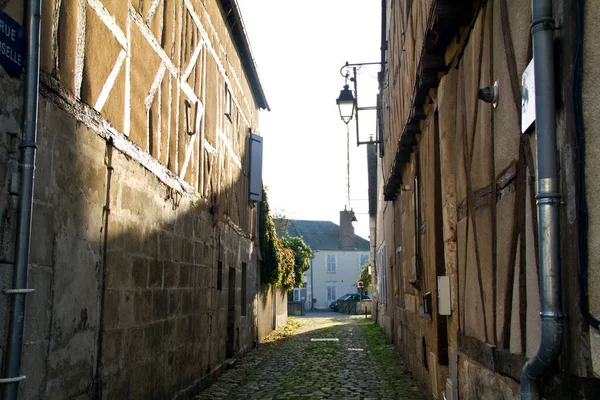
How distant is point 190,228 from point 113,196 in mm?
2685

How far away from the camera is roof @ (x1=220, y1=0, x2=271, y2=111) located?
10.4 meters

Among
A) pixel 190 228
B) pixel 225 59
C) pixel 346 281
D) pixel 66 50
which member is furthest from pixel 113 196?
pixel 346 281

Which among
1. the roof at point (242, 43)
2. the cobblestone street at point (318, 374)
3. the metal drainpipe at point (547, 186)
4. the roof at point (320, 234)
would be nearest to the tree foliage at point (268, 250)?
the cobblestone street at point (318, 374)

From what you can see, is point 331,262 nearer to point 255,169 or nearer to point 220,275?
point 255,169

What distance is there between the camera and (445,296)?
17.5ft

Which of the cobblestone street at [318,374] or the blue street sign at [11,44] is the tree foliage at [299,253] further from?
the blue street sign at [11,44]

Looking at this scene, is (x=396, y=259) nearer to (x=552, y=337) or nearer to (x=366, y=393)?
(x=366, y=393)

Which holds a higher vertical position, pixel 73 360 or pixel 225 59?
pixel 225 59

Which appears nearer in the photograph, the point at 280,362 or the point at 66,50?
the point at 66,50

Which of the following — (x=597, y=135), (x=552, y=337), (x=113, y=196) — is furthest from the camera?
(x=113, y=196)

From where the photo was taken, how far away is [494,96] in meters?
3.50

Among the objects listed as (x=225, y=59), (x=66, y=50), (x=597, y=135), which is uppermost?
(x=225, y=59)

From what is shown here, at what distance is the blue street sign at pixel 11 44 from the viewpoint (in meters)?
3.19

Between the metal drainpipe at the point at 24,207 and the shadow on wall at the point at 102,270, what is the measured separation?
0.16 ft
